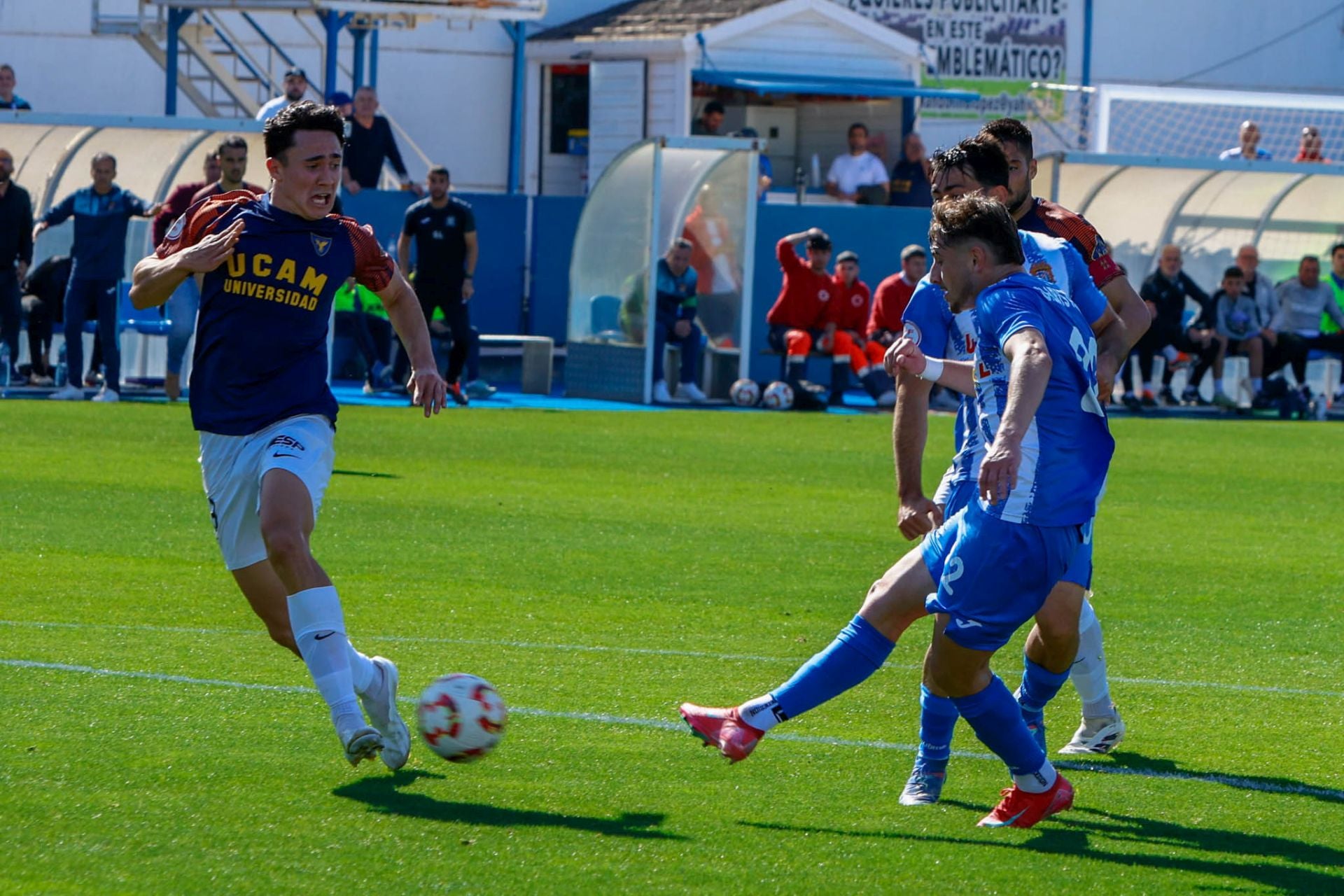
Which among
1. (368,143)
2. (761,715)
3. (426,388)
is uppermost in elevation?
(368,143)

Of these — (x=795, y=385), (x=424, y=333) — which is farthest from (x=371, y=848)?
(x=795, y=385)

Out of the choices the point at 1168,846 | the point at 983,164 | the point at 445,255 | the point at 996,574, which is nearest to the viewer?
the point at 996,574

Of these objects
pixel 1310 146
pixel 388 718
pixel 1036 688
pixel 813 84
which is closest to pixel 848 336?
pixel 813 84

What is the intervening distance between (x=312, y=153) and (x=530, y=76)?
77.4 feet

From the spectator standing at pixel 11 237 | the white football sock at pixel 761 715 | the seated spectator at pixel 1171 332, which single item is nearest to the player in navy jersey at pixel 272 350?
the white football sock at pixel 761 715

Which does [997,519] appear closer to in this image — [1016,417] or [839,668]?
[1016,417]

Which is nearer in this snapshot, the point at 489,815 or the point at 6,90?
the point at 489,815

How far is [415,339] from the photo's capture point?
5.90 m

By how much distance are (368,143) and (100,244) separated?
5.17 m

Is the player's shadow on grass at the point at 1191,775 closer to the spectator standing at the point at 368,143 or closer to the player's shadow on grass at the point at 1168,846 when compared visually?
the player's shadow on grass at the point at 1168,846

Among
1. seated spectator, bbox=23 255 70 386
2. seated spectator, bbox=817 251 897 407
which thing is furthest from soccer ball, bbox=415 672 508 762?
seated spectator, bbox=817 251 897 407

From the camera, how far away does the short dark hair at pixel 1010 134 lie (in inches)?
222

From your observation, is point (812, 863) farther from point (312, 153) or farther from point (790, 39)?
point (790, 39)

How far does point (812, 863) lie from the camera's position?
4.48 metres
